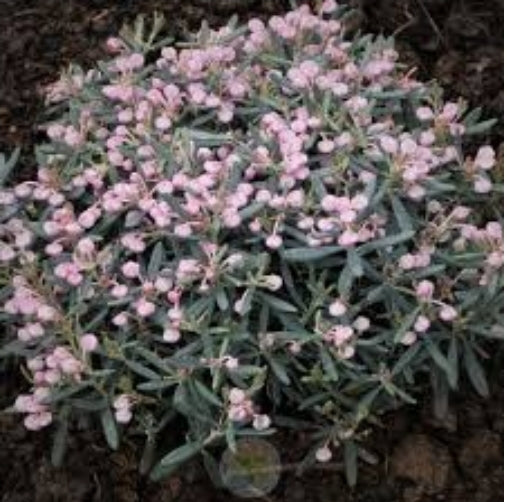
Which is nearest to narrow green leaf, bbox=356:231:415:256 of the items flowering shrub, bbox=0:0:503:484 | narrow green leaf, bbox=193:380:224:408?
flowering shrub, bbox=0:0:503:484

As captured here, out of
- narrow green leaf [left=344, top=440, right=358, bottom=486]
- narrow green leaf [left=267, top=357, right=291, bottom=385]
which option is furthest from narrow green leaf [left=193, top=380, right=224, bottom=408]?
narrow green leaf [left=344, top=440, right=358, bottom=486]

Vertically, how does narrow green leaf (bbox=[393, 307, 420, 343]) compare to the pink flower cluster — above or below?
above

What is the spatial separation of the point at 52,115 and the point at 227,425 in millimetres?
1014

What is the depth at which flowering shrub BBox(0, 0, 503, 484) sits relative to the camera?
77.4 inches

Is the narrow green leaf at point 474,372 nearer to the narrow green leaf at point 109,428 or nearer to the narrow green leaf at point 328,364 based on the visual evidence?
the narrow green leaf at point 328,364

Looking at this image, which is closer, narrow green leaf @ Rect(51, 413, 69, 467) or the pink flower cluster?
the pink flower cluster

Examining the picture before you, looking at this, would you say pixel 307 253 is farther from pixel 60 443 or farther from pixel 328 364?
pixel 60 443

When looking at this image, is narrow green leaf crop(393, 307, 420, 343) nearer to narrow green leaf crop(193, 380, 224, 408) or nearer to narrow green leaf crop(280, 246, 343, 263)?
narrow green leaf crop(280, 246, 343, 263)

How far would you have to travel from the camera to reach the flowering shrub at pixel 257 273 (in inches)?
77.4

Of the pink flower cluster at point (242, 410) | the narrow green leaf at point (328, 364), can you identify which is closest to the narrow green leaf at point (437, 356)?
the narrow green leaf at point (328, 364)

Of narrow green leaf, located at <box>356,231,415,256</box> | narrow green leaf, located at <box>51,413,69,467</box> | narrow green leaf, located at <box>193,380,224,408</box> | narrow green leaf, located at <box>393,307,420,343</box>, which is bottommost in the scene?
narrow green leaf, located at <box>51,413,69,467</box>

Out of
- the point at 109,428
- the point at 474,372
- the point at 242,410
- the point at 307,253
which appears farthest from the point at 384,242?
the point at 109,428

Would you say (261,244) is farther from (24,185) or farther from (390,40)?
(390,40)

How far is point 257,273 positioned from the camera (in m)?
1.98
